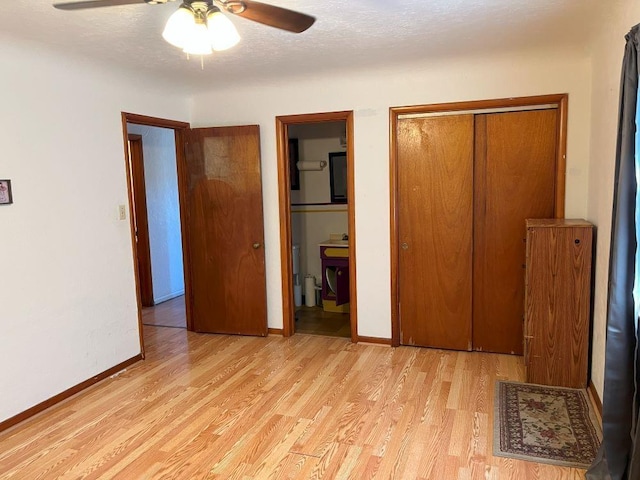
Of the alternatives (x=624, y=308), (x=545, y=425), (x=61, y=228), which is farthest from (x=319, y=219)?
(x=624, y=308)

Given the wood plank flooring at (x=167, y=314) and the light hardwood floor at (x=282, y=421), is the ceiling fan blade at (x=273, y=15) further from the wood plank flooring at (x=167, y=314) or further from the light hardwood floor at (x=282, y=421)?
the wood plank flooring at (x=167, y=314)

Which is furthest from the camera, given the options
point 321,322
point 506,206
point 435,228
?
point 321,322

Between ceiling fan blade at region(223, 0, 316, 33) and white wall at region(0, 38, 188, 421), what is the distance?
1.64 meters

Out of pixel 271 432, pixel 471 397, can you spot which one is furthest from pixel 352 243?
pixel 271 432

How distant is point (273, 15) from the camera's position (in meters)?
1.83

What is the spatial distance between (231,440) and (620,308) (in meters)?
Result: 1.99

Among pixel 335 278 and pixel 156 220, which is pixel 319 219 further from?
pixel 156 220

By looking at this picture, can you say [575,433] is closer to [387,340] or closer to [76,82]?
[387,340]

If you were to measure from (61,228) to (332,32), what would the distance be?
214cm

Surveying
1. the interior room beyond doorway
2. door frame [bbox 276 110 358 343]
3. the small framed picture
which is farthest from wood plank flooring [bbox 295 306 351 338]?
the small framed picture

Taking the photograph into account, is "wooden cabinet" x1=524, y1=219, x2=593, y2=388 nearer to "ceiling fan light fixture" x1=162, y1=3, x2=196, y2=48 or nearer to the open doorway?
"ceiling fan light fixture" x1=162, y1=3, x2=196, y2=48

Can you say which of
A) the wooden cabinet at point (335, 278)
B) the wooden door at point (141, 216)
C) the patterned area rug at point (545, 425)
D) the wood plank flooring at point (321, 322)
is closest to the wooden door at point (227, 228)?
the wood plank flooring at point (321, 322)

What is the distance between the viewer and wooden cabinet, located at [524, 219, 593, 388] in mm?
2879

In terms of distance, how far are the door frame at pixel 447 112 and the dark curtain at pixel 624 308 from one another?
1.41 meters
